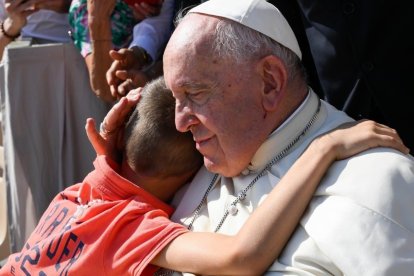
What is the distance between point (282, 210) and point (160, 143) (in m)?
0.69

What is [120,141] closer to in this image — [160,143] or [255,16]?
[160,143]

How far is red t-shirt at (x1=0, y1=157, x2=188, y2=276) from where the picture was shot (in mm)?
2686

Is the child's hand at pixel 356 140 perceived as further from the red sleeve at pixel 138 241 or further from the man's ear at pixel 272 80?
the red sleeve at pixel 138 241

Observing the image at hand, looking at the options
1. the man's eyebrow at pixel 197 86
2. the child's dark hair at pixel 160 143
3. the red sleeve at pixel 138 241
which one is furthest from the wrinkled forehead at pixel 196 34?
the red sleeve at pixel 138 241

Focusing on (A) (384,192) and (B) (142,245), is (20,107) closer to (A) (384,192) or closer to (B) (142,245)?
(B) (142,245)

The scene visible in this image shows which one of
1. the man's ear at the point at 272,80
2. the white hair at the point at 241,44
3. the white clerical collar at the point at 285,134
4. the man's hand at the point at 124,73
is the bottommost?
the man's hand at the point at 124,73

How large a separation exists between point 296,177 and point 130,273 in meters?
0.67

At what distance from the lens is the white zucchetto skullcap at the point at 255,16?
2588 mm

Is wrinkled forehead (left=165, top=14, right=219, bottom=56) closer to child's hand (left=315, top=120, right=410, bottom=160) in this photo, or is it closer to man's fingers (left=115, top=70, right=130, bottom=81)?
child's hand (left=315, top=120, right=410, bottom=160)

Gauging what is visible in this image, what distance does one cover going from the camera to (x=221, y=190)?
2.88 meters

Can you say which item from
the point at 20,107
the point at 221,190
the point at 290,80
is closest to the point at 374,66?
the point at 290,80

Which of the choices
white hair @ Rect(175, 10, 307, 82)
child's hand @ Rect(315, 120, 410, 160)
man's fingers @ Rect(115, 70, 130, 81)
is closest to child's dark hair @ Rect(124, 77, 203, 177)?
white hair @ Rect(175, 10, 307, 82)

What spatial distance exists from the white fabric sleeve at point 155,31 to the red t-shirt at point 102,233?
115 cm

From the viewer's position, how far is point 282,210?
239 centimetres
